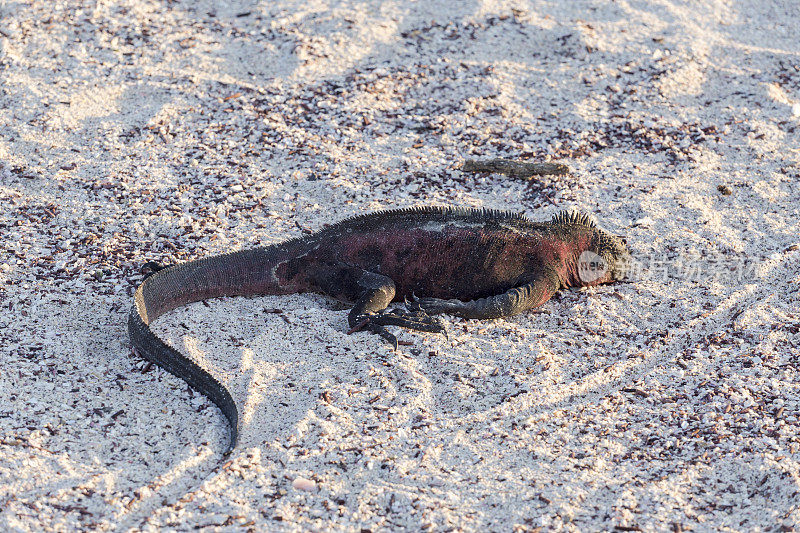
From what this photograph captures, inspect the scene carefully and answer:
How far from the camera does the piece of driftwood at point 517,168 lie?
541 cm

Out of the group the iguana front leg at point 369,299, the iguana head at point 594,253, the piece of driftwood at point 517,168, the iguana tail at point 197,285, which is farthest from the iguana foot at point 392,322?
the piece of driftwood at point 517,168

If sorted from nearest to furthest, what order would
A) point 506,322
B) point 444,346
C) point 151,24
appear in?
point 444,346 → point 506,322 → point 151,24

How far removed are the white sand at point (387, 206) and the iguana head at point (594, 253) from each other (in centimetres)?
11

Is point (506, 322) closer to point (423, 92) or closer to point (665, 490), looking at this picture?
point (665, 490)

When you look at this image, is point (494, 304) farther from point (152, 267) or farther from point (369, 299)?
point (152, 267)

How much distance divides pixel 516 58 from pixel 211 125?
8.20 ft

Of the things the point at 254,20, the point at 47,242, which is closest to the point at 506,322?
the point at 47,242

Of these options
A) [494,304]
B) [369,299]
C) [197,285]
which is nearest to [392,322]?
[369,299]

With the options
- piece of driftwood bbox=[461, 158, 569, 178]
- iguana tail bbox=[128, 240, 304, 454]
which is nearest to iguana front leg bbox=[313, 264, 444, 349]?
iguana tail bbox=[128, 240, 304, 454]

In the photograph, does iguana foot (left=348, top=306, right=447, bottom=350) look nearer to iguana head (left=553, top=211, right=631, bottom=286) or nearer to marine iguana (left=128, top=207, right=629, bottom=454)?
marine iguana (left=128, top=207, right=629, bottom=454)

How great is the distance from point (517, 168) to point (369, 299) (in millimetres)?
1758

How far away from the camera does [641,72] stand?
657 centimetres

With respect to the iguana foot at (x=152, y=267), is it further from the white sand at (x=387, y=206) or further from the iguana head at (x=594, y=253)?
the iguana head at (x=594, y=253)

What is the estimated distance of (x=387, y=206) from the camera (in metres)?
5.13
